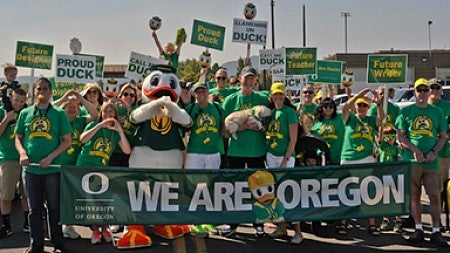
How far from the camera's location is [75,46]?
10.9 meters

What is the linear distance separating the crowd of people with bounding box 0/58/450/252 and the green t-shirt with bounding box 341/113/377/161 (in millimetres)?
13

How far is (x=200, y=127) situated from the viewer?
647cm

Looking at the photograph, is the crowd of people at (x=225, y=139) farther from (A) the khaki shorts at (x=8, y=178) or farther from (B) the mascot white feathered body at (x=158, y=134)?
(B) the mascot white feathered body at (x=158, y=134)

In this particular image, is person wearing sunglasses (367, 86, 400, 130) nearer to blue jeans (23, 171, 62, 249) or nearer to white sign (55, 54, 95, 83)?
blue jeans (23, 171, 62, 249)

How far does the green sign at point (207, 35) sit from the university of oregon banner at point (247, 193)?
5856mm

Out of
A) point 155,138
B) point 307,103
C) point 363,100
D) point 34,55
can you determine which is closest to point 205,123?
point 155,138

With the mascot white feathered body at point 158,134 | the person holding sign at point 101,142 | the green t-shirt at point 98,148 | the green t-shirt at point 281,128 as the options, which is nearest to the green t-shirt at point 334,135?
the green t-shirt at point 281,128

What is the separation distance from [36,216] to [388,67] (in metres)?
5.98

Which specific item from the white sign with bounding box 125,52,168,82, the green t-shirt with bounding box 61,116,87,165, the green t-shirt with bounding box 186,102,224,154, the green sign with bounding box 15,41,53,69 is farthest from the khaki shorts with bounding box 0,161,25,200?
the green sign with bounding box 15,41,53,69

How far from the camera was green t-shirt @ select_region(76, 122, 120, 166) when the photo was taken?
6.23 metres

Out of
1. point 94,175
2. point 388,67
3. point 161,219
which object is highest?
point 388,67

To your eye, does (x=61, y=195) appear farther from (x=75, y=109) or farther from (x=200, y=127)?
(x=200, y=127)

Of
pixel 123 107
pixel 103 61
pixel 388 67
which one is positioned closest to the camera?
pixel 123 107

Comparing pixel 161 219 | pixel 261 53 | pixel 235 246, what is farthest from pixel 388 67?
pixel 161 219
